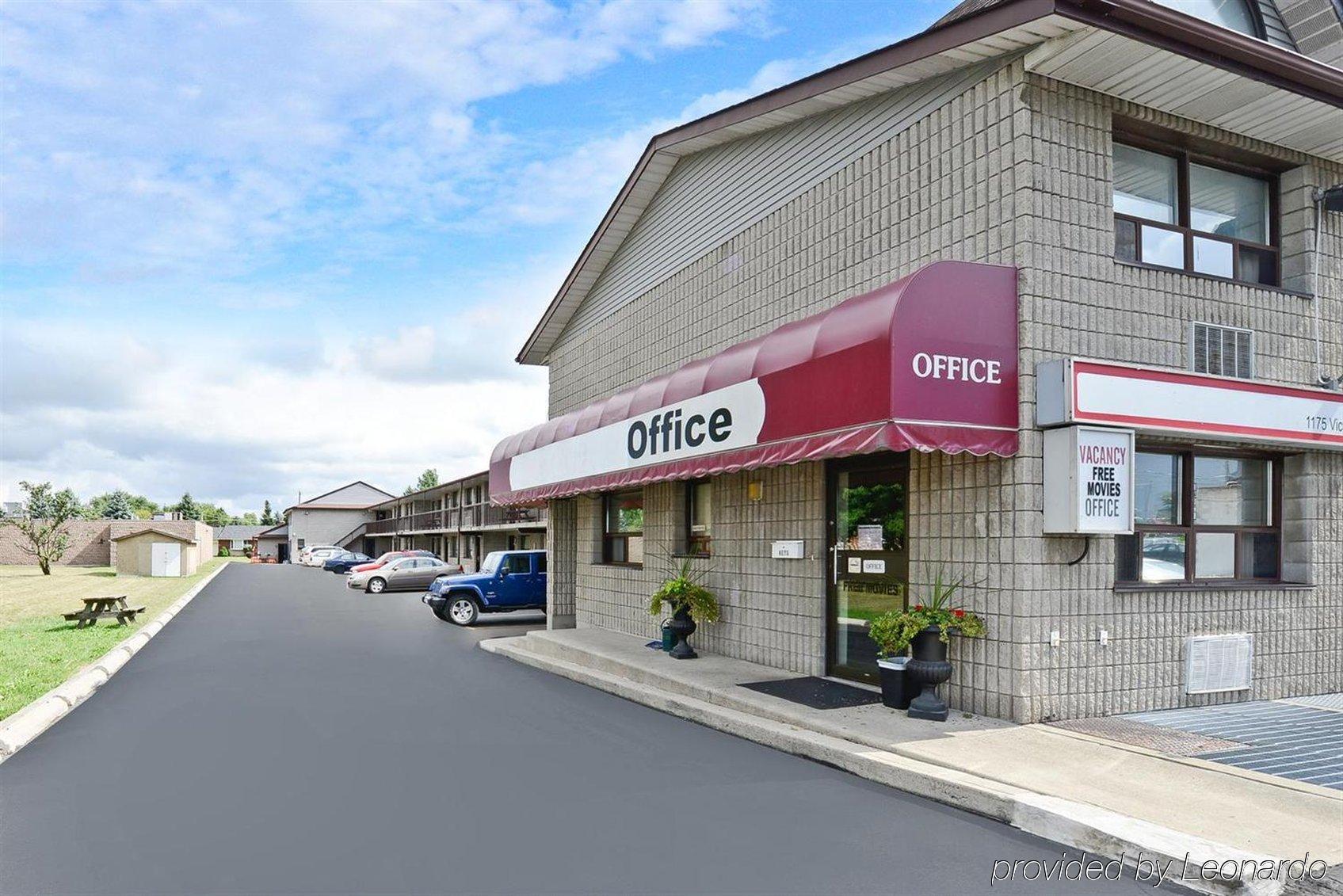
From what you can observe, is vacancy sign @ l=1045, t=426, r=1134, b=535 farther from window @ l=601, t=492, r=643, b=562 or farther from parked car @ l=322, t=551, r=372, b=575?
parked car @ l=322, t=551, r=372, b=575

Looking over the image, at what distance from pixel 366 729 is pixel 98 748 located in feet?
7.53

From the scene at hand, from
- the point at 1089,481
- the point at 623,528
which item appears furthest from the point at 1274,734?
the point at 623,528

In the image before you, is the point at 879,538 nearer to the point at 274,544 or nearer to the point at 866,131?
the point at 866,131

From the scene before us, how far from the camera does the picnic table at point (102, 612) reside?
64.5 feet

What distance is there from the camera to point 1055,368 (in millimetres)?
8141

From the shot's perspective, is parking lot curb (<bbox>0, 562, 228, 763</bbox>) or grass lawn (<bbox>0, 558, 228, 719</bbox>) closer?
parking lot curb (<bbox>0, 562, 228, 763</bbox>)

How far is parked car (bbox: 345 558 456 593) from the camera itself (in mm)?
37594

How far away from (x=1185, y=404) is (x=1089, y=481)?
143 centimetres

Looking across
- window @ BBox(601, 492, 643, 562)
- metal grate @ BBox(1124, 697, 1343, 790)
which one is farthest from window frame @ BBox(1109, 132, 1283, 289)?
window @ BBox(601, 492, 643, 562)

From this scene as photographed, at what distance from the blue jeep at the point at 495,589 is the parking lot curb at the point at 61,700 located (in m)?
6.55

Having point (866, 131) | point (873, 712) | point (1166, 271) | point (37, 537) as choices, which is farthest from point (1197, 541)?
point (37, 537)

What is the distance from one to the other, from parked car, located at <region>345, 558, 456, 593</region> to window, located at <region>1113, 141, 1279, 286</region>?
32.4m

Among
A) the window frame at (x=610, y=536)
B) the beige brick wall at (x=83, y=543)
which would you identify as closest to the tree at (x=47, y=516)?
the beige brick wall at (x=83, y=543)

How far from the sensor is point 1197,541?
936cm
